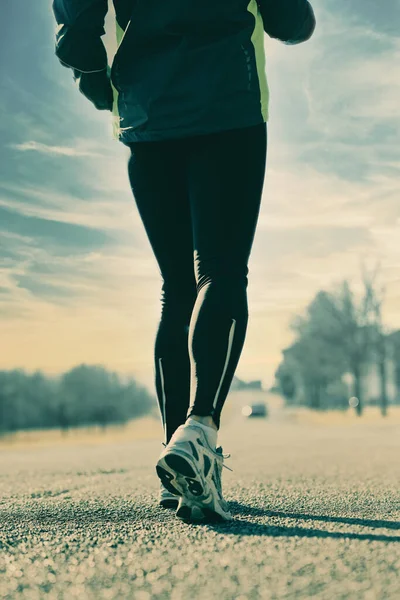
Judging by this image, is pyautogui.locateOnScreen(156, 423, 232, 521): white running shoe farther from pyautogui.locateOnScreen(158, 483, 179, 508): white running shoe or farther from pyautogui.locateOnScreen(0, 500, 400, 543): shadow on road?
pyautogui.locateOnScreen(158, 483, 179, 508): white running shoe

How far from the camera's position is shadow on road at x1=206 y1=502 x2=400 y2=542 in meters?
1.40

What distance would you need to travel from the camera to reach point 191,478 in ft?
5.28

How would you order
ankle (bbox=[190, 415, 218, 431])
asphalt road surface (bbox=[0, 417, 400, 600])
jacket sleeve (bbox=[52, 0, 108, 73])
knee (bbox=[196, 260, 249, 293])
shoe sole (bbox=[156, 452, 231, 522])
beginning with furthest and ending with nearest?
jacket sleeve (bbox=[52, 0, 108, 73]) → knee (bbox=[196, 260, 249, 293]) → ankle (bbox=[190, 415, 218, 431]) → shoe sole (bbox=[156, 452, 231, 522]) → asphalt road surface (bbox=[0, 417, 400, 600])

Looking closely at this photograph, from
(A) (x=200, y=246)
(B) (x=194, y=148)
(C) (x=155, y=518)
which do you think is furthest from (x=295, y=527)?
(B) (x=194, y=148)

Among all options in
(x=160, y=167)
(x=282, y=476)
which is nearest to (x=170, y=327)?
(x=160, y=167)

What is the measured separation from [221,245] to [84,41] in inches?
31.4

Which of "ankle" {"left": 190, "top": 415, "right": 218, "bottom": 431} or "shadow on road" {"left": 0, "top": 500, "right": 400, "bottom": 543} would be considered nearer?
"shadow on road" {"left": 0, "top": 500, "right": 400, "bottom": 543}

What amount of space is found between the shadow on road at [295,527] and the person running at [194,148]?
12cm

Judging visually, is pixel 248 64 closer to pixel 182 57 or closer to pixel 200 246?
pixel 182 57

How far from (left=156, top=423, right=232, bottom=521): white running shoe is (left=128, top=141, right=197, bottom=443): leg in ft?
1.37

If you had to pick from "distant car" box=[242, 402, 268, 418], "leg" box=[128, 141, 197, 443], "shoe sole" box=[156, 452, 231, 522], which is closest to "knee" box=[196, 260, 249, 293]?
"leg" box=[128, 141, 197, 443]

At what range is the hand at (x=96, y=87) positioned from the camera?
2152 millimetres

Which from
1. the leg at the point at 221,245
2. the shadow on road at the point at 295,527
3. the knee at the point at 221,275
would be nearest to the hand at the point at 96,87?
the leg at the point at 221,245

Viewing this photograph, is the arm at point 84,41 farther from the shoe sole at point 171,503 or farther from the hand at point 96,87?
the shoe sole at point 171,503
